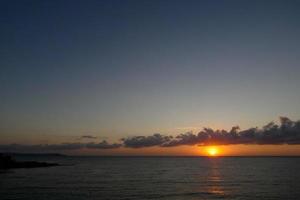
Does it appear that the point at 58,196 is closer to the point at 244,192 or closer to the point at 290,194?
the point at 244,192

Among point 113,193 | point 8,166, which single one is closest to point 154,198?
point 113,193

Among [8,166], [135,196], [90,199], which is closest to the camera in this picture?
[90,199]

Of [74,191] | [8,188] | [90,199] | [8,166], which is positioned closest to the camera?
[90,199]

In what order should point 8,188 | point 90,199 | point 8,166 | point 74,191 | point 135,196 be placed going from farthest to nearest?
point 8,166, point 8,188, point 74,191, point 135,196, point 90,199

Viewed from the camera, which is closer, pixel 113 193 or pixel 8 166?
pixel 113 193

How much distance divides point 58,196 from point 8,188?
1595 cm

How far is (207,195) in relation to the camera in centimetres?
6116

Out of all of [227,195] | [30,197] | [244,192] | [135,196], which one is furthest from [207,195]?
[30,197]

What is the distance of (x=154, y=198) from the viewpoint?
56875 millimetres

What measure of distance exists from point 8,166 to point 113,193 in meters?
85.8

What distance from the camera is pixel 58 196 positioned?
188ft

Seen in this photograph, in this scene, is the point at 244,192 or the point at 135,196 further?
the point at 244,192

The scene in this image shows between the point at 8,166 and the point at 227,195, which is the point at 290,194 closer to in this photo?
the point at 227,195

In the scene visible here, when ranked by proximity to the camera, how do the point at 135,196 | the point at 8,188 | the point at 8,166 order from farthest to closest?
1. the point at 8,166
2. the point at 8,188
3. the point at 135,196
